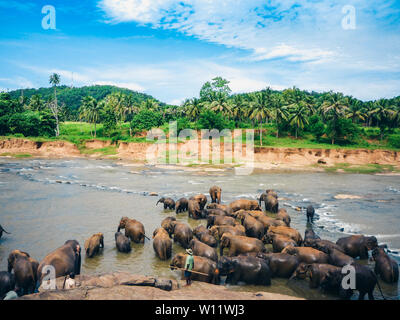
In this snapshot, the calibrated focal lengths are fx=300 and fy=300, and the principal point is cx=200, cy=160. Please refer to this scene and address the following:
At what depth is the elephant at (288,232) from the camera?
12.4 m

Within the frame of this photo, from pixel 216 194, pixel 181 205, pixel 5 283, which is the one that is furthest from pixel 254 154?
pixel 5 283

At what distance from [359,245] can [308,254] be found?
8.91 ft

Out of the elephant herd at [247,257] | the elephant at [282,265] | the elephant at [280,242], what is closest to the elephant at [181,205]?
the elephant herd at [247,257]

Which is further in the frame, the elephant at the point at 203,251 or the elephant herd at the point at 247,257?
the elephant at the point at 203,251

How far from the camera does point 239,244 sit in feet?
37.6

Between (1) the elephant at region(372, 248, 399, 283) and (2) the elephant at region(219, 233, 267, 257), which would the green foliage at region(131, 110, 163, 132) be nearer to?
(2) the elephant at region(219, 233, 267, 257)

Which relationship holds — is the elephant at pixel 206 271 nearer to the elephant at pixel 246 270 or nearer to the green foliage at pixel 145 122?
the elephant at pixel 246 270

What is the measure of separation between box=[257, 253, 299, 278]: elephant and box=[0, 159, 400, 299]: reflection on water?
0.29m

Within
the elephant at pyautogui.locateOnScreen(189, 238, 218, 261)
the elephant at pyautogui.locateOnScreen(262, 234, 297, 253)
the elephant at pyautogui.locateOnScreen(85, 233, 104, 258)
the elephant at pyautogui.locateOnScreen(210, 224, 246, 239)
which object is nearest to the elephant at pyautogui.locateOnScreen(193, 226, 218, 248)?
the elephant at pyautogui.locateOnScreen(210, 224, 246, 239)

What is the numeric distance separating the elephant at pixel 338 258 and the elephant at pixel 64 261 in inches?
342

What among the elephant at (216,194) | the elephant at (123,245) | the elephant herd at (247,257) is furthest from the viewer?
the elephant at (216,194)
